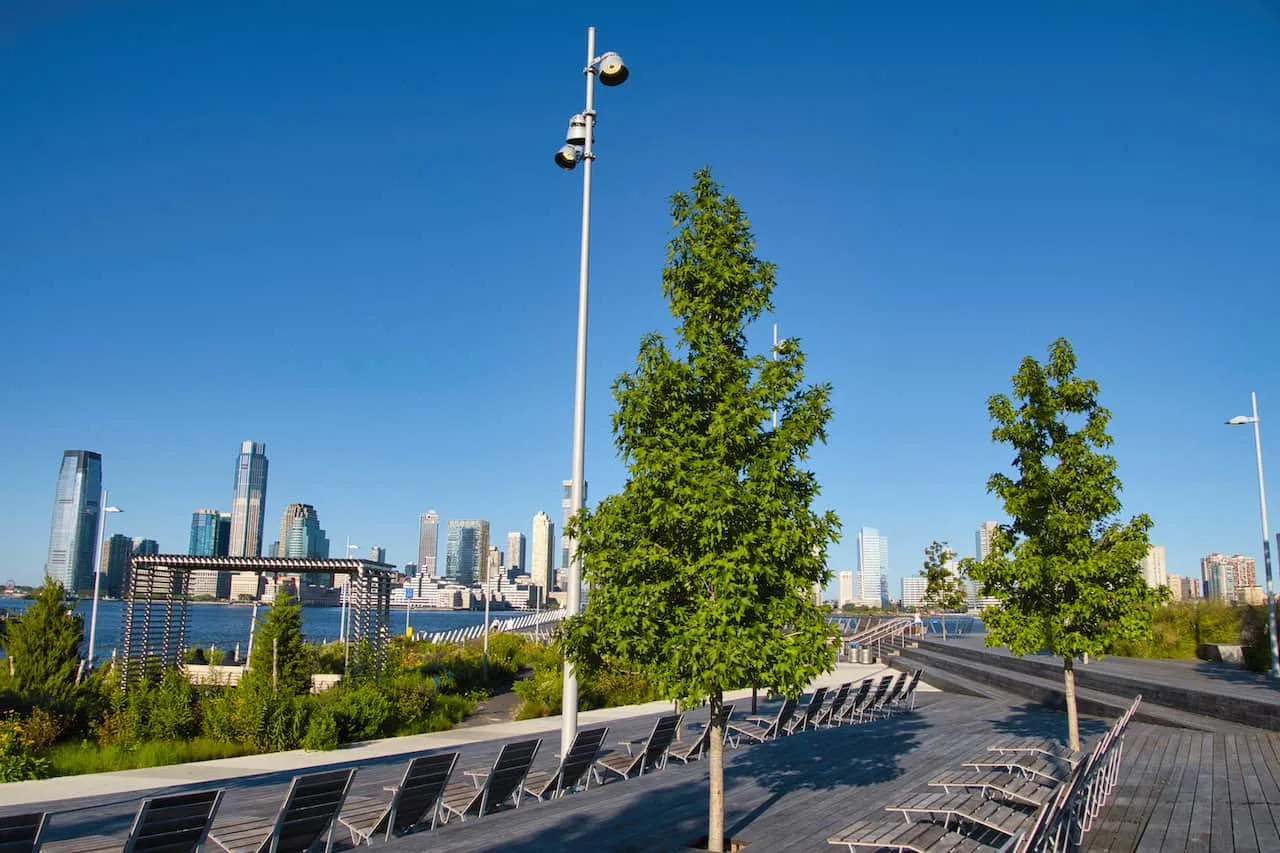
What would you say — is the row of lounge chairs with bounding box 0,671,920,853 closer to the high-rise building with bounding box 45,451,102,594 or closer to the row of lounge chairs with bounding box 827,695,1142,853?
the row of lounge chairs with bounding box 827,695,1142,853

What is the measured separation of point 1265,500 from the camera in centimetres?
2183

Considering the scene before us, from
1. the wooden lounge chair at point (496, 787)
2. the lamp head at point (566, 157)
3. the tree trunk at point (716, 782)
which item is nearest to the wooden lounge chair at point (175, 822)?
the wooden lounge chair at point (496, 787)

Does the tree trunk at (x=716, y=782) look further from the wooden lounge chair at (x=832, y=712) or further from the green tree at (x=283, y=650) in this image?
the green tree at (x=283, y=650)

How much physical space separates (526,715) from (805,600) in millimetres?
11978

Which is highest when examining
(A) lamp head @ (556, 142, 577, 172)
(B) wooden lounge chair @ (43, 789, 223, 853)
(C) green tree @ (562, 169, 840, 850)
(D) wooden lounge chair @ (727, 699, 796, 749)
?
(A) lamp head @ (556, 142, 577, 172)

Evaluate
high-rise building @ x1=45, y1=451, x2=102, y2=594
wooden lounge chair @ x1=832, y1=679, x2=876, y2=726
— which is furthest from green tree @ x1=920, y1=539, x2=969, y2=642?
high-rise building @ x1=45, y1=451, x2=102, y2=594

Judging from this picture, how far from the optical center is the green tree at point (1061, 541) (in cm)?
1127

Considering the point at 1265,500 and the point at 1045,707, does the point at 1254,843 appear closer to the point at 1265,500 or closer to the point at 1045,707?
the point at 1045,707

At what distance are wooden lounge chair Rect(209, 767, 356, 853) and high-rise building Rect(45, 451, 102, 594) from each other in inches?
4737

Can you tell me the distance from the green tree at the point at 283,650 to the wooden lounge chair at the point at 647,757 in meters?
9.32

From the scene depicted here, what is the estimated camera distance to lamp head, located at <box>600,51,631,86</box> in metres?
→ 11.3

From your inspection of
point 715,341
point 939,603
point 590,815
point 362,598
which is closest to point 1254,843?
point 590,815

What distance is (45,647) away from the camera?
16453 millimetres

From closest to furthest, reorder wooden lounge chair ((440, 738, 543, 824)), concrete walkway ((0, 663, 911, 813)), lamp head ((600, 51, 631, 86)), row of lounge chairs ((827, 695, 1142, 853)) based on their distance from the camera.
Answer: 1. row of lounge chairs ((827, 695, 1142, 853))
2. wooden lounge chair ((440, 738, 543, 824))
3. concrete walkway ((0, 663, 911, 813))
4. lamp head ((600, 51, 631, 86))
